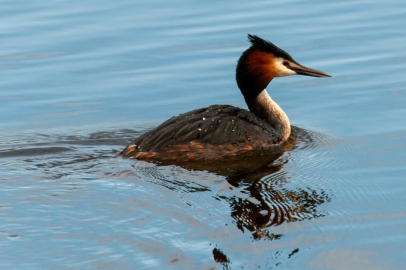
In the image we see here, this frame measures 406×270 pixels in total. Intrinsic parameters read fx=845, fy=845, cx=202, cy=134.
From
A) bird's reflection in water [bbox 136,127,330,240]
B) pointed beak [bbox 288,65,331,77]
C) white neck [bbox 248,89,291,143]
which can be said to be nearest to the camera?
bird's reflection in water [bbox 136,127,330,240]

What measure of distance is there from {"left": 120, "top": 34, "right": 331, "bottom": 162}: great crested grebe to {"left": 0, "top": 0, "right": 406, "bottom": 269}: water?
1.08ft

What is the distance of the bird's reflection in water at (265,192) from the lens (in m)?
7.23

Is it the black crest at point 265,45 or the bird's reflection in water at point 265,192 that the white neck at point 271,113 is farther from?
the black crest at point 265,45

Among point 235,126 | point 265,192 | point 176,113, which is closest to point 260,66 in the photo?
point 235,126

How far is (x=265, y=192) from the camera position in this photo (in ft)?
26.2

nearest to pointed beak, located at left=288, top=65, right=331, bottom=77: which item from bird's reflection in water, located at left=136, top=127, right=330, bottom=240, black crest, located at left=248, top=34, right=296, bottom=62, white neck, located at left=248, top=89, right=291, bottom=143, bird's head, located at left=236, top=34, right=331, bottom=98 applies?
bird's head, located at left=236, top=34, right=331, bottom=98

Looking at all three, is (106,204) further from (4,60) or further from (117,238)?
(4,60)

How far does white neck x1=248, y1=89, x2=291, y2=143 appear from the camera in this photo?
9781mm

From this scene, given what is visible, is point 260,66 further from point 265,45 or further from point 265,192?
point 265,192

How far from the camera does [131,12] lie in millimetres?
14258

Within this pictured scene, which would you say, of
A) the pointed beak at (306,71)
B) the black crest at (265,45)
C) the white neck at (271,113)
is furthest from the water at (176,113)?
the black crest at (265,45)

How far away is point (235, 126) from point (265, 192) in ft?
4.90

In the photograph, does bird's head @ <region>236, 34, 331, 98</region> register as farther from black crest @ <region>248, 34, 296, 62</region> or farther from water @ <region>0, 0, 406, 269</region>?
water @ <region>0, 0, 406, 269</region>

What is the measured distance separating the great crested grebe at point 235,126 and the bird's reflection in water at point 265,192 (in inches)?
5.8
